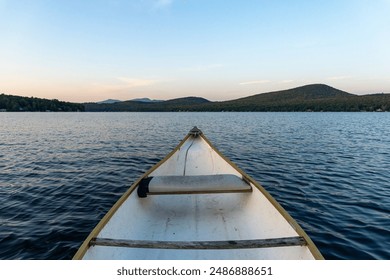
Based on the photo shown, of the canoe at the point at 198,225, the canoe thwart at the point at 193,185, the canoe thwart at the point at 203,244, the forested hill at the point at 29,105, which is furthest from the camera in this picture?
the forested hill at the point at 29,105

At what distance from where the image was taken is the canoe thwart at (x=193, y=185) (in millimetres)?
6250

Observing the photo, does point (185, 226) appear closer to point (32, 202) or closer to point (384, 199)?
point (32, 202)

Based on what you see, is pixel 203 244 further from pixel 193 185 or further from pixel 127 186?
pixel 127 186

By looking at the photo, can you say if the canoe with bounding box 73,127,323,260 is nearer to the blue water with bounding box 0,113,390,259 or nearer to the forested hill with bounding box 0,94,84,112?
the blue water with bounding box 0,113,390,259

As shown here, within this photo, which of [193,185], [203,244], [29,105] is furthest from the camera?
[29,105]

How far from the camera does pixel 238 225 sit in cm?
609

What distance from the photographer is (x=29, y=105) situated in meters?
154

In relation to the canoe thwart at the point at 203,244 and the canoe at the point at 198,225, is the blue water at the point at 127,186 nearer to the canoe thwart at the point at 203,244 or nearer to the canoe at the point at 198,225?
the canoe at the point at 198,225

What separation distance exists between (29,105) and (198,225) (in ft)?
626

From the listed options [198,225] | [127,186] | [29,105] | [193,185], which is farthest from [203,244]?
[29,105]

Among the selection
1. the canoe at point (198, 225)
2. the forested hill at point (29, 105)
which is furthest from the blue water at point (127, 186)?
the forested hill at point (29, 105)

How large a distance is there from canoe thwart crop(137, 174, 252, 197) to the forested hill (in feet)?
614
